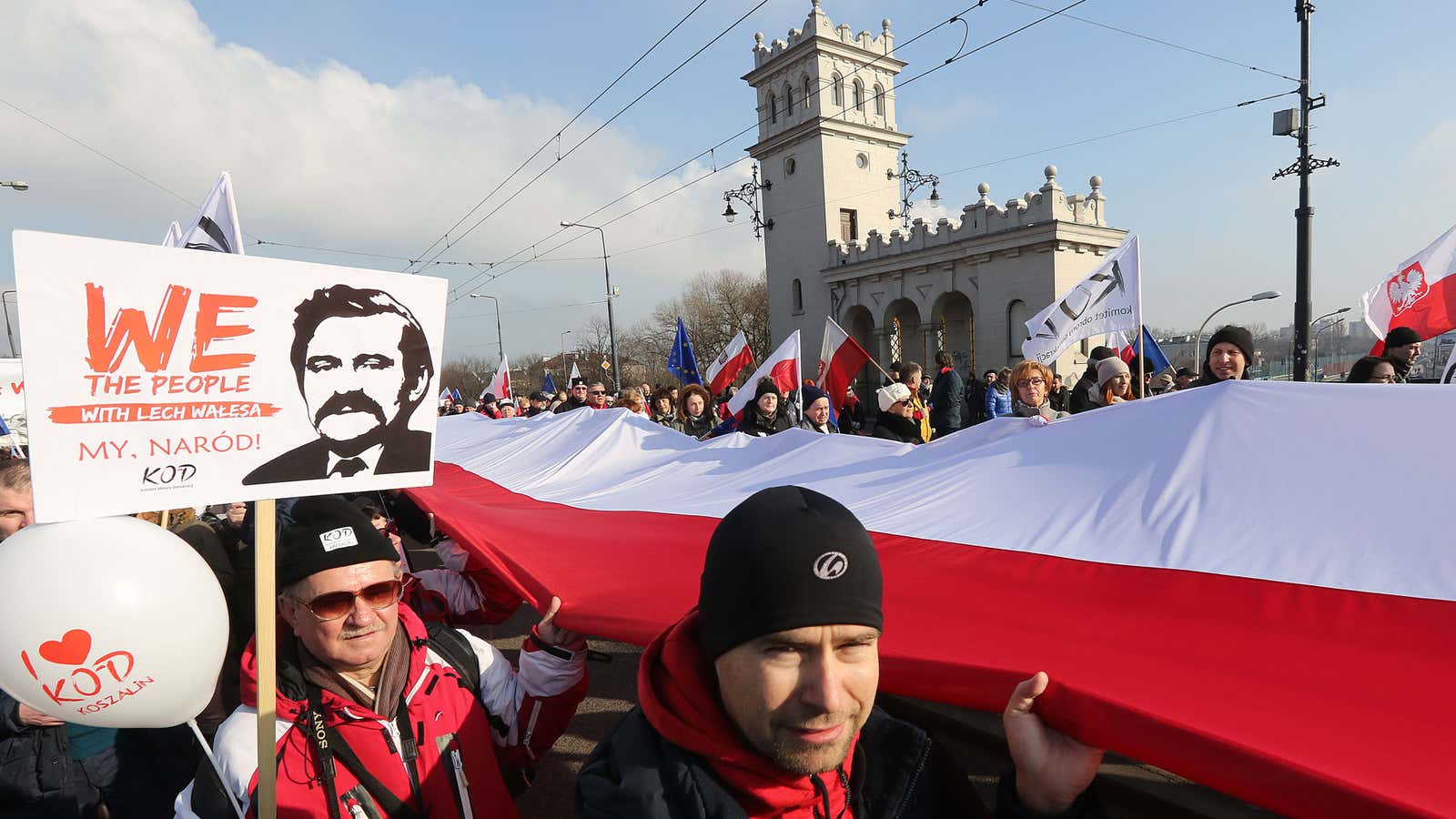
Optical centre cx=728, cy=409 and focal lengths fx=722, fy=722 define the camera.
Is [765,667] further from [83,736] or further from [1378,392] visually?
[83,736]

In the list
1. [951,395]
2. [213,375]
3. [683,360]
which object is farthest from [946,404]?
[213,375]

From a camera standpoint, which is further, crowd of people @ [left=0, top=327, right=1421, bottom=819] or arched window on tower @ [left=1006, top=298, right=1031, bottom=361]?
arched window on tower @ [left=1006, top=298, right=1031, bottom=361]

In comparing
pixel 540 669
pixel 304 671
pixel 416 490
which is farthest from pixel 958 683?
pixel 416 490

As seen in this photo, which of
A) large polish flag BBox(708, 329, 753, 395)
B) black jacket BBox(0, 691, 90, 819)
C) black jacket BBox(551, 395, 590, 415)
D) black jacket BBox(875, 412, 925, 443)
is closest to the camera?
black jacket BBox(0, 691, 90, 819)

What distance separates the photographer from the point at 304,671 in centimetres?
200

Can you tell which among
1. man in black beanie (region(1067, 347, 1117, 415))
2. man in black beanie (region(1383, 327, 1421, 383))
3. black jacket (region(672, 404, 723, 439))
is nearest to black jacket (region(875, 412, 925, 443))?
man in black beanie (region(1067, 347, 1117, 415))

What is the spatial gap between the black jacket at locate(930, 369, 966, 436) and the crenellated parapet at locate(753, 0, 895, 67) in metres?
27.2

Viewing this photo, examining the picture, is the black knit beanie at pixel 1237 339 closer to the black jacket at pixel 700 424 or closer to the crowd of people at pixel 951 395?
the crowd of people at pixel 951 395

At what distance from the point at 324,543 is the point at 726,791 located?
139 cm

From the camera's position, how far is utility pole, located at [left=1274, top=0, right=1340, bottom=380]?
453 inches

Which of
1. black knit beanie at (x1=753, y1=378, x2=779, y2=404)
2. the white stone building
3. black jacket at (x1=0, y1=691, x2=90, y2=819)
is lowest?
black jacket at (x1=0, y1=691, x2=90, y2=819)

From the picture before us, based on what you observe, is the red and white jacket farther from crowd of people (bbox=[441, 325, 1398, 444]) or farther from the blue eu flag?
the blue eu flag

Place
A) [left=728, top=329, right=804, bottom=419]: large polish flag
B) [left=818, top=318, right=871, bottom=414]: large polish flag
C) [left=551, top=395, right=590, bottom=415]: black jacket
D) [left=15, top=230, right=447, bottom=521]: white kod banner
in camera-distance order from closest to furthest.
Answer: [left=15, top=230, right=447, bottom=521]: white kod banner, [left=728, top=329, right=804, bottom=419]: large polish flag, [left=818, top=318, right=871, bottom=414]: large polish flag, [left=551, top=395, right=590, bottom=415]: black jacket

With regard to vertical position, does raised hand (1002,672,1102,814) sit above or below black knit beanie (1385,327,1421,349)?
below
